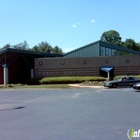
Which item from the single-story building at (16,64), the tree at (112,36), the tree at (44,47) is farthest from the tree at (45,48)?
the single-story building at (16,64)

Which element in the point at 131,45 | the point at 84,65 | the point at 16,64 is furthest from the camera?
the point at 131,45

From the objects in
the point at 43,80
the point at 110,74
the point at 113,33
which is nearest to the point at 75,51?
the point at 110,74

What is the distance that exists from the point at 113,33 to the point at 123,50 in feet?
192

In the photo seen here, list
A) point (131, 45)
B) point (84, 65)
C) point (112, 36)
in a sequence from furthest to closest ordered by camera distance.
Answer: point (112, 36) < point (131, 45) < point (84, 65)

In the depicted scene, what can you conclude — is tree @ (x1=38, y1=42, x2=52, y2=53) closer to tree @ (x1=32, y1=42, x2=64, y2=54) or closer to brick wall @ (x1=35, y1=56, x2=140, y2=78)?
tree @ (x1=32, y1=42, x2=64, y2=54)

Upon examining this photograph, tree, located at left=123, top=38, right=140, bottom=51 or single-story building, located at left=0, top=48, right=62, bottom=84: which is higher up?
tree, located at left=123, top=38, right=140, bottom=51

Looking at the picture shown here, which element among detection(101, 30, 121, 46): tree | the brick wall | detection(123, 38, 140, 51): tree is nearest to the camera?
the brick wall

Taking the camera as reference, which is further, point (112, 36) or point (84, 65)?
point (112, 36)

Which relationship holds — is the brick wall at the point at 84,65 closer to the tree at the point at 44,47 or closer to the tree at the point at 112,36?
the tree at the point at 44,47

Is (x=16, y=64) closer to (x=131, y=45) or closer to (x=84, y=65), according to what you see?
(x=84, y=65)

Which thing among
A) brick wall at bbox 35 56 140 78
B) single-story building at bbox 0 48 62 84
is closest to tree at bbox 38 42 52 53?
single-story building at bbox 0 48 62 84

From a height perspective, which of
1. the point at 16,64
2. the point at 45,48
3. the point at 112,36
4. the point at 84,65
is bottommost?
the point at 84,65

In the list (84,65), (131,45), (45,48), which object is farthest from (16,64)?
(131,45)

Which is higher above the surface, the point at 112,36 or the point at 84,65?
the point at 112,36
